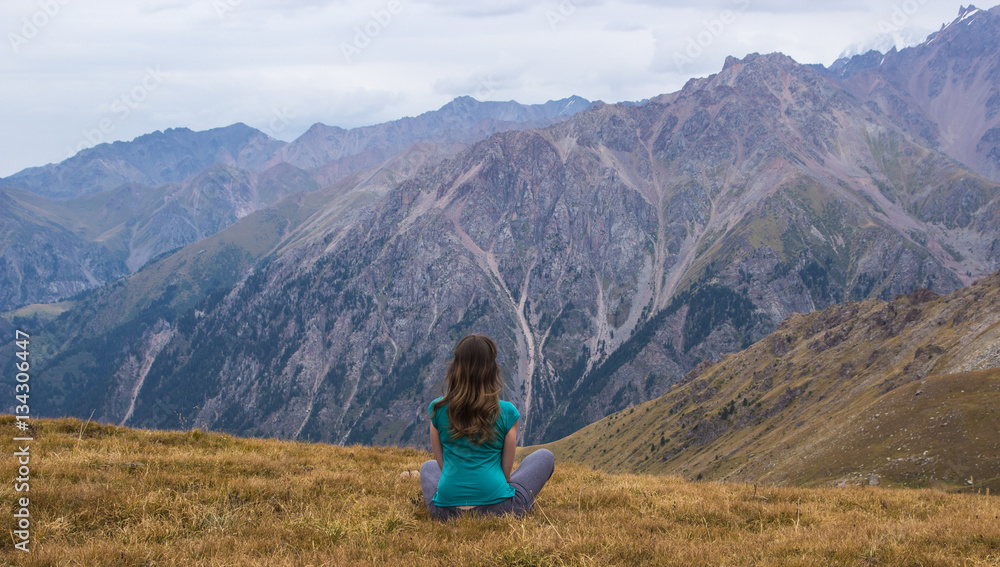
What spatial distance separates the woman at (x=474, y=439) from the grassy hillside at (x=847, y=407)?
1233 centimetres

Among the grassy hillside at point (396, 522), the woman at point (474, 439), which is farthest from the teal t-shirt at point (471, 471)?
the grassy hillside at point (396, 522)

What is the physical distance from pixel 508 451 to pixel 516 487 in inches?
37.7

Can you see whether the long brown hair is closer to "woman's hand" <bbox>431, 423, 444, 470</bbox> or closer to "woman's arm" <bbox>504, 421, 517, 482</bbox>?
"woman's arm" <bbox>504, 421, 517, 482</bbox>

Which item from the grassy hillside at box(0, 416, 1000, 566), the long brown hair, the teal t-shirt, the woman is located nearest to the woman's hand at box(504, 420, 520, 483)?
the woman

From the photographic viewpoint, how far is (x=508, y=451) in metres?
9.73

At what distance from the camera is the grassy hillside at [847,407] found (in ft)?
169

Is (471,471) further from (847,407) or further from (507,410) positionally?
(847,407)

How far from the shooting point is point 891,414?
6406cm

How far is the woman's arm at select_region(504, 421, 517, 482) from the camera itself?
31.7 ft

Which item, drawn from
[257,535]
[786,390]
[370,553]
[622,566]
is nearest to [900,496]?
[622,566]

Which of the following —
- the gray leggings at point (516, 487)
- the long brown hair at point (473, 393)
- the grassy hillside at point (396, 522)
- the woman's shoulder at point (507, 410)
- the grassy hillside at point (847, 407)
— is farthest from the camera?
the grassy hillside at point (847, 407)

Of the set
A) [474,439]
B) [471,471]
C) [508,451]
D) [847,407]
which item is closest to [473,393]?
[474,439]

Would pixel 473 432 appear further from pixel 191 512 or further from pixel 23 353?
pixel 23 353

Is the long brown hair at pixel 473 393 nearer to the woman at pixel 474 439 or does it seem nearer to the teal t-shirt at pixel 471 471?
the woman at pixel 474 439
